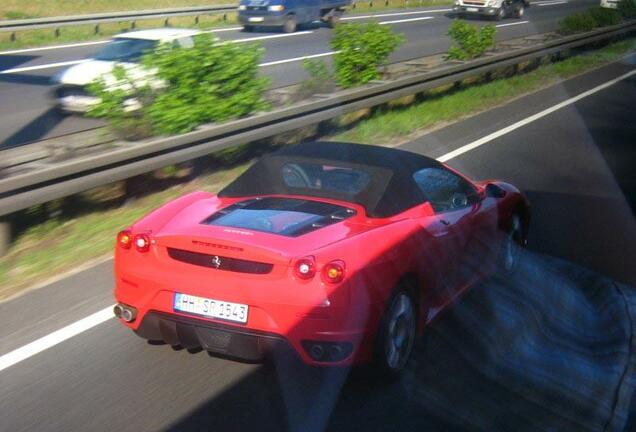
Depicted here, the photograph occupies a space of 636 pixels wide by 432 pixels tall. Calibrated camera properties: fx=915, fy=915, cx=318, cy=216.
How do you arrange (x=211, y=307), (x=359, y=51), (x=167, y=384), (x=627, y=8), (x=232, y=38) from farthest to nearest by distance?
(x=627, y=8), (x=232, y=38), (x=359, y=51), (x=167, y=384), (x=211, y=307)

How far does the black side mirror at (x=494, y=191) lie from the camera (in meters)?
7.11

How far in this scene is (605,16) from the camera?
30.3 meters

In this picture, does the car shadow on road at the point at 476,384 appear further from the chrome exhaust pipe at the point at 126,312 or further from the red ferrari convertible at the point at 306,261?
the chrome exhaust pipe at the point at 126,312

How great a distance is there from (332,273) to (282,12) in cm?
2700

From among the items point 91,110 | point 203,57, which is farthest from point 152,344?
point 203,57

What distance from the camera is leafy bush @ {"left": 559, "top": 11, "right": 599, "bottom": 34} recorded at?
28.0 m

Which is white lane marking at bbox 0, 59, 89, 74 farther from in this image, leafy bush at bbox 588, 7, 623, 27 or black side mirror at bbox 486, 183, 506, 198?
black side mirror at bbox 486, 183, 506, 198

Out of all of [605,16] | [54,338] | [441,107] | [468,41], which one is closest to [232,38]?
[468,41]

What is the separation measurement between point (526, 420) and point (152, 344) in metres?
2.40

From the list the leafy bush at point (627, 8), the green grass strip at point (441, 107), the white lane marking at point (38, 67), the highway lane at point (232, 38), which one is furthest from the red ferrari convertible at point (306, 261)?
the leafy bush at point (627, 8)

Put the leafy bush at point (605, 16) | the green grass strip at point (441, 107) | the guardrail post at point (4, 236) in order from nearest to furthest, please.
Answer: the guardrail post at point (4, 236)
the green grass strip at point (441, 107)
the leafy bush at point (605, 16)

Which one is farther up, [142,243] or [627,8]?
[142,243]

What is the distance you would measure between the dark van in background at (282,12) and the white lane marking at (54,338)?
82.4 ft

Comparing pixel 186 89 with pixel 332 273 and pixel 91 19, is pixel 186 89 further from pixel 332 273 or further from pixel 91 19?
pixel 91 19
